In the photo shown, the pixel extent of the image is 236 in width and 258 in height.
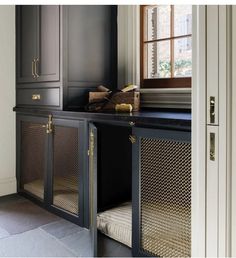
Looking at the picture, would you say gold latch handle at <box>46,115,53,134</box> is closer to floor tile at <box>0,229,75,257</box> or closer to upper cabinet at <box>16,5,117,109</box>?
upper cabinet at <box>16,5,117,109</box>

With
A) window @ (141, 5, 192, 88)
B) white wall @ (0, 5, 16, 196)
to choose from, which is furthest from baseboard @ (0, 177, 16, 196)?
window @ (141, 5, 192, 88)

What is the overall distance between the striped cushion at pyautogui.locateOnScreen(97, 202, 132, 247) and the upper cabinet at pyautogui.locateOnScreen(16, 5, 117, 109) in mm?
854

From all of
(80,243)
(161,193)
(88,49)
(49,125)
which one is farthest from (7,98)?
(161,193)

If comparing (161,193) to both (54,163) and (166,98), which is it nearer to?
(166,98)

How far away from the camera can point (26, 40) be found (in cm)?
272

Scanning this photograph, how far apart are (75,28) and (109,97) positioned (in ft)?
1.93

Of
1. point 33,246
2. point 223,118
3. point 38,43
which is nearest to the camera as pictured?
point 223,118

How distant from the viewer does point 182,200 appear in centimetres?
153

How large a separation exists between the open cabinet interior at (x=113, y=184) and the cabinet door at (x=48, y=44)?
0.64 meters

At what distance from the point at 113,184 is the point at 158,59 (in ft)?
3.51

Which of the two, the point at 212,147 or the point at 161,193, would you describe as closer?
the point at 212,147

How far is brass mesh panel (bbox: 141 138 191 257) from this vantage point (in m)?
1.52

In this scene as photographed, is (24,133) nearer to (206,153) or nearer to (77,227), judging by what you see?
(77,227)

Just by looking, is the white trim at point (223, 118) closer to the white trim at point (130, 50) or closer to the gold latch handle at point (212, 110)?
the gold latch handle at point (212, 110)
